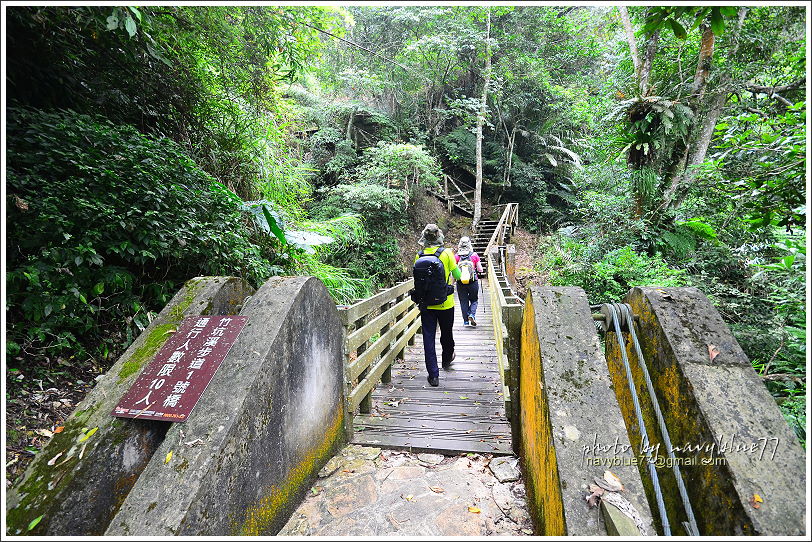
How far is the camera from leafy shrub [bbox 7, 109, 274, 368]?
8.16ft

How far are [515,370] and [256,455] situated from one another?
6.83 feet

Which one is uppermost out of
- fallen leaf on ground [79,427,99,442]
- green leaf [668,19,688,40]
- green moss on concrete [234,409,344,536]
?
green leaf [668,19,688,40]

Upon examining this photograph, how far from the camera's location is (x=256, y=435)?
2094mm

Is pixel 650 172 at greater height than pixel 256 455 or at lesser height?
greater

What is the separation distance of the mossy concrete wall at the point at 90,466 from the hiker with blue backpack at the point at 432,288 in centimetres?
273

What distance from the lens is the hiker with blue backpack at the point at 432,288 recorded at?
4305 millimetres

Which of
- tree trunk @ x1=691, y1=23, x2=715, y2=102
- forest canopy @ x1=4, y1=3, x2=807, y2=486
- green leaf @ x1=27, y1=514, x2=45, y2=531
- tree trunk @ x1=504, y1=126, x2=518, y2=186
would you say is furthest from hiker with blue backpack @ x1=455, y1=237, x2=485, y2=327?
tree trunk @ x1=504, y1=126, x2=518, y2=186

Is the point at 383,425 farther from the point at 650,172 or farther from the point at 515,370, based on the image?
the point at 650,172

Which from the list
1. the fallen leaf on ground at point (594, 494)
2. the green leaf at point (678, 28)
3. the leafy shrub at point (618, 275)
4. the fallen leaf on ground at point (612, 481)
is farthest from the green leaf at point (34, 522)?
the leafy shrub at point (618, 275)

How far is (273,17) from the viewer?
4246 mm

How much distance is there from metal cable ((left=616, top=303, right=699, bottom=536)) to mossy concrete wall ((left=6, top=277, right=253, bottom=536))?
2858 mm

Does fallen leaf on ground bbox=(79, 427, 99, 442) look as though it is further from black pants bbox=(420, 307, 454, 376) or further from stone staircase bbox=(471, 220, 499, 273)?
stone staircase bbox=(471, 220, 499, 273)

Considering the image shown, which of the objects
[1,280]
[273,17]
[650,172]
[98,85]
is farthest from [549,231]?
[1,280]

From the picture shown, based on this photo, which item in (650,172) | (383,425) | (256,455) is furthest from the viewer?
(650,172)
